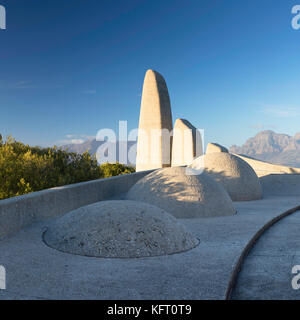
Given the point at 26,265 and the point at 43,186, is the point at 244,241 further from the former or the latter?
the point at 43,186

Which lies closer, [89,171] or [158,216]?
[158,216]

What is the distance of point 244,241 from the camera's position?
→ 627cm

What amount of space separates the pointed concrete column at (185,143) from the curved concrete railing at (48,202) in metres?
14.5

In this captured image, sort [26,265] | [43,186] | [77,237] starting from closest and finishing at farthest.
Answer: [26,265] → [77,237] → [43,186]

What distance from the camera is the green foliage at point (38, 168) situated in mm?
11242

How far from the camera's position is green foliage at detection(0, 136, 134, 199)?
36.9ft

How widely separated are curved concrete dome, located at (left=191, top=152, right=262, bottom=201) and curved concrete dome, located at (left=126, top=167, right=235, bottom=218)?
3034 millimetres

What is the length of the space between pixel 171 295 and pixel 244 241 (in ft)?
9.71

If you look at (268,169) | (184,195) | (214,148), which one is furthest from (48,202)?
(214,148)

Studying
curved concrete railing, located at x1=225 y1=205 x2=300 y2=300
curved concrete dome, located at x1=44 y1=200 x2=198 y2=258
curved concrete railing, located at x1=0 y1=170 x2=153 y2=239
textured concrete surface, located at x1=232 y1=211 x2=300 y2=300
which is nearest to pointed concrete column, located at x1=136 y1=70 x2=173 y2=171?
curved concrete railing, located at x1=0 y1=170 x2=153 y2=239

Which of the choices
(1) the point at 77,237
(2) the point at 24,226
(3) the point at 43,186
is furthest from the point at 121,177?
(1) the point at 77,237

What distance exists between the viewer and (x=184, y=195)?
930 centimetres
